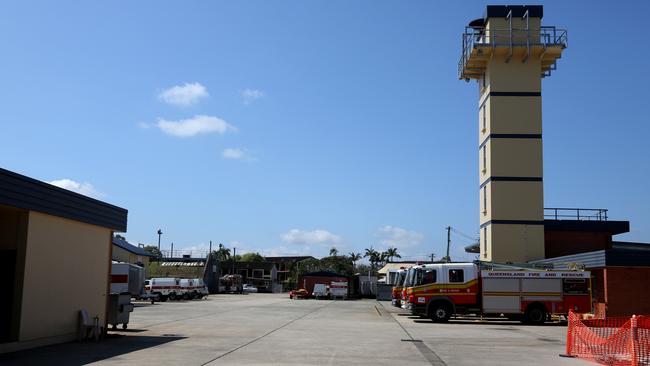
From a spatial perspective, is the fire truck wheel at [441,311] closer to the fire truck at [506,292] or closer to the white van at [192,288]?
the fire truck at [506,292]

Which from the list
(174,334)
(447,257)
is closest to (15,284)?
(174,334)

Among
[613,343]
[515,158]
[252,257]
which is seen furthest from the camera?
[252,257]

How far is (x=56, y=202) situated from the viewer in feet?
59.5

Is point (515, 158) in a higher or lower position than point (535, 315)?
higher

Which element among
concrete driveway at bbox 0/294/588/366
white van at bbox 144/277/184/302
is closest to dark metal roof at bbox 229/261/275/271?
white van at bbox 144/277/184/302

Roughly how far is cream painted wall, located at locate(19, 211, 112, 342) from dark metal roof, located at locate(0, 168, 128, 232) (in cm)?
30

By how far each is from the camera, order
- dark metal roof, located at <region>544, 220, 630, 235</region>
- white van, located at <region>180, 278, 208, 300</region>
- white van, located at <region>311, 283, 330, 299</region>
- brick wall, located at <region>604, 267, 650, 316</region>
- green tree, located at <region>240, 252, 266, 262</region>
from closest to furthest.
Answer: brick wall, located at <region>604, 267, 650, 316</region> → dark metal roof, located at <region>544, 220, 630, 235</region> → white van, located at <region>180, 278, 208, 300</region> → white van, located at <region>311, 283, 330, 299</region> → green tree, located at <region>240, 252, 266, 262</region>

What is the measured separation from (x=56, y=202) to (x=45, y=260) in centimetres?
163

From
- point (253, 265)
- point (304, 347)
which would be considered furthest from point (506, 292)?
point (253, 265)

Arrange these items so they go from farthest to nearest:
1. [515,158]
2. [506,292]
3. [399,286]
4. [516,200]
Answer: [515,158], [516,200], [399,286], [506,292]

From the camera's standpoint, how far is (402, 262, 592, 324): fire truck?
31.1 meters

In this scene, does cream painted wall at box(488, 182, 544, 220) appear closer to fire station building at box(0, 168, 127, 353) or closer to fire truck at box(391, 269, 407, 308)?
fire truck at box(391, 269, 407, 308)

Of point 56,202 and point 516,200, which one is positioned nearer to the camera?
point 56,202

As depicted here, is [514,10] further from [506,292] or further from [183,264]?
[183,264]
